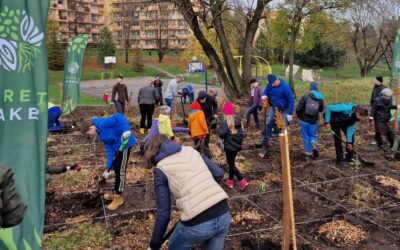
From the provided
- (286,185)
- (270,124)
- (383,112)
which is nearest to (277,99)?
(270,124)

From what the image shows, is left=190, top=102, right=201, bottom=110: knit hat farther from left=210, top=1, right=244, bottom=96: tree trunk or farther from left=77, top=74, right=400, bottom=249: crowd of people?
left=210, top=1, right=244, bottom=96: tree trunk

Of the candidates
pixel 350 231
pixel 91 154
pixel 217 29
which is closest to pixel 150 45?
pixel 217 29

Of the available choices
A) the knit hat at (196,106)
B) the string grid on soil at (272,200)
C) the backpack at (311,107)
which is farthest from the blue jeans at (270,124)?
the knit hat at (196,106)

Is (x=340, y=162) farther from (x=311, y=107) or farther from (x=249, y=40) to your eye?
(x=249, y=40)

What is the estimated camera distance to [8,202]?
227cm

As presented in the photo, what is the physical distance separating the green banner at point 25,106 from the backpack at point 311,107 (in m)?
5.75

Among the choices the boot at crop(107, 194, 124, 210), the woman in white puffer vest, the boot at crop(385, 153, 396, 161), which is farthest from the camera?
the boot at crop(385, 153, 396, 161)

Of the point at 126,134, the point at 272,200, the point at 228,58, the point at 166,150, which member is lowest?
the point at 272,200

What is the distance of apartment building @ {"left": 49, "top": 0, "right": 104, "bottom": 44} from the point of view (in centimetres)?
5581

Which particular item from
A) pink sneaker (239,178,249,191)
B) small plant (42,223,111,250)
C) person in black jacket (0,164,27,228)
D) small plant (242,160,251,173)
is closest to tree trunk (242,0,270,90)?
small plant (242,160,251,173)

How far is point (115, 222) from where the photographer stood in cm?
538

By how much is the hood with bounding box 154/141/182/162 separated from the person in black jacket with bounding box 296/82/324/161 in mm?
5366

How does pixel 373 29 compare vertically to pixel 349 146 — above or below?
above

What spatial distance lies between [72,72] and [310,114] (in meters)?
6.40
